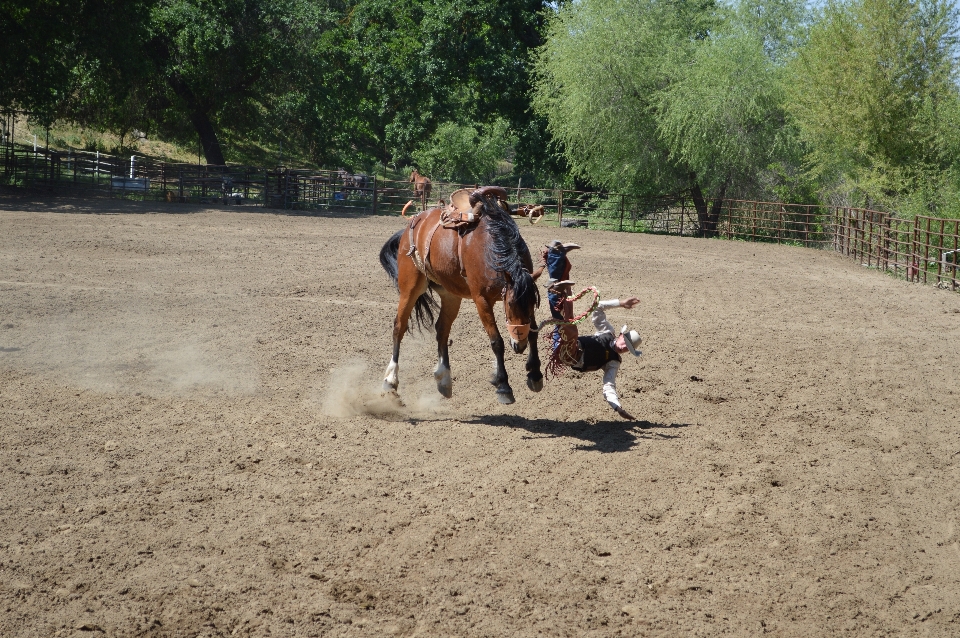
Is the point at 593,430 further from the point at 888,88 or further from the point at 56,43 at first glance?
the point at 56,43

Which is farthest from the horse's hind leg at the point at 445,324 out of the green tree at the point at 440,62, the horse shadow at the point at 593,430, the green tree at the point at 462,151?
the green tree at the point at 462,151

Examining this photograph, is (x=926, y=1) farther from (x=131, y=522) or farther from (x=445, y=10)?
(x=131, y=522)

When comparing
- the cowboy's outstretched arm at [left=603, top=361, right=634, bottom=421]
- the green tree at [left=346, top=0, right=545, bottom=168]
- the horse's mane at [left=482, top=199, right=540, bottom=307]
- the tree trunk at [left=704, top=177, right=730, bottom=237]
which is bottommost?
the cowboy's outstretched arm at [left=603, top=361, right=634, bottom=421]

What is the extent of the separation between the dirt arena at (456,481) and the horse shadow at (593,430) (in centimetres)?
3

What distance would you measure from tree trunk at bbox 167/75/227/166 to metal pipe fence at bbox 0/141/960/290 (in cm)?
505

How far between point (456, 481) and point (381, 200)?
29.8 metres

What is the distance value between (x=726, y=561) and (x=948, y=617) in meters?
0.96

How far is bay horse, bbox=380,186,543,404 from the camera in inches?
234

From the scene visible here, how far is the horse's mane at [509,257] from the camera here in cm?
589

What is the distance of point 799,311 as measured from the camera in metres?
12.0

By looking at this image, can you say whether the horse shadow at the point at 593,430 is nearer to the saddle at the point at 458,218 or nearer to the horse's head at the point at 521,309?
the horse's head at the point at 521,309

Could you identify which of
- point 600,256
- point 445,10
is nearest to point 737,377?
point 600,256

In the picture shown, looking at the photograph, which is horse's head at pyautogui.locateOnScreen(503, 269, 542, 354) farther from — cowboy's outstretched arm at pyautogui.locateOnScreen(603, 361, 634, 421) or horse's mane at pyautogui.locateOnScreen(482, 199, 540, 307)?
cowboy's outstretched arm at pyautogui.locateOnScreen(603, 361, 634, 421)

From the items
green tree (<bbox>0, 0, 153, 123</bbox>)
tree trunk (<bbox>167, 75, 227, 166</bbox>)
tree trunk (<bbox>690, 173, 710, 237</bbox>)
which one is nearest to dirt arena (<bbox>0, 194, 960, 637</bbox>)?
tree trunk (<bbox>690, 173, 710, 237</bbox>)
